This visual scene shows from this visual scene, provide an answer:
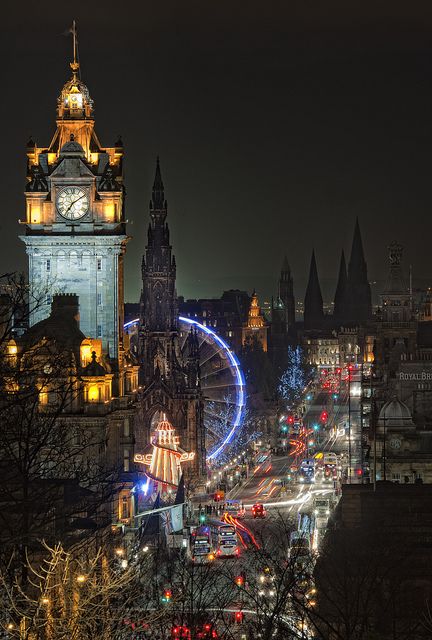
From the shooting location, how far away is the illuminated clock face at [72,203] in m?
98.2

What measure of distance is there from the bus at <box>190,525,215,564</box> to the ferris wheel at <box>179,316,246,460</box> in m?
38.7

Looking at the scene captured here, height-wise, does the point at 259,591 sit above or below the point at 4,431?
below

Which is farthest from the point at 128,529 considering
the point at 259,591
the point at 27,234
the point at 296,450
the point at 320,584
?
the point at 296,450

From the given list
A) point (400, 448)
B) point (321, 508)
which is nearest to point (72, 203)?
point (321, 508)

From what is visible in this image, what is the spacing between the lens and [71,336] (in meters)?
93.1

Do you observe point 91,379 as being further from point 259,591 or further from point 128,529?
point 259,591

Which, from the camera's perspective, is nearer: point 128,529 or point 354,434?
point 128,529

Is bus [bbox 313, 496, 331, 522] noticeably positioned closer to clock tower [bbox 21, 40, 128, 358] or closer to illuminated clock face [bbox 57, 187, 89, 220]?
clock tower [bbox 21, 40, 128, 358]

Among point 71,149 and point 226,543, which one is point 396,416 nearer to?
point 71,149

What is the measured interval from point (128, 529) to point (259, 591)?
2720 centimetres

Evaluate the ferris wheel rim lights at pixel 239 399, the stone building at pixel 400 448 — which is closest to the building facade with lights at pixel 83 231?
the stone building at pixel 400 448

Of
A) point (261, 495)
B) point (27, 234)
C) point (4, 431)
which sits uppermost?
point (27, 234)

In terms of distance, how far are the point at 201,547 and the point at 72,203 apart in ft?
68.5

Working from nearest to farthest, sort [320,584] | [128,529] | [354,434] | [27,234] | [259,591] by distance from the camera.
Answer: [320,584] → [259,591] → [128,529] → [27,234] → [354,434]
